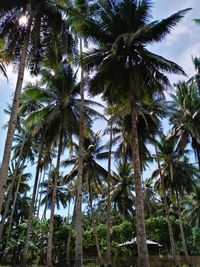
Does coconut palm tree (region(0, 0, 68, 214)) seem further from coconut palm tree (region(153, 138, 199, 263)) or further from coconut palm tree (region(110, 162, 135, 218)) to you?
coconut palm tree (region(110, 162, 135, 218))

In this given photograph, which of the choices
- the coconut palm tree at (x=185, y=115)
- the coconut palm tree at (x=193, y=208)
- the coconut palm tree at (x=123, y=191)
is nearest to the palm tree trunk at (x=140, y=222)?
the coconut palm tree at (x=185, y=115)

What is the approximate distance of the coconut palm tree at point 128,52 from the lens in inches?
569

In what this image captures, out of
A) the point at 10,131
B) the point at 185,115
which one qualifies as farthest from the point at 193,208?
the point at 10,131

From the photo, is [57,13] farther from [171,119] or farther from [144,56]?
[171,119]

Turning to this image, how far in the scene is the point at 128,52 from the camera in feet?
48.1

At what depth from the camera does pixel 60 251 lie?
30.8m

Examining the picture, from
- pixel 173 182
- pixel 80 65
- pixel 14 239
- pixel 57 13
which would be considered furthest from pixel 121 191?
pixel 57 13

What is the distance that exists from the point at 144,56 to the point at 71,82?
7.82 metres

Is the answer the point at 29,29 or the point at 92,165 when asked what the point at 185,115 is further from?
the point at 29,29

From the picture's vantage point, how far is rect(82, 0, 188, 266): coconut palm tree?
14461mm

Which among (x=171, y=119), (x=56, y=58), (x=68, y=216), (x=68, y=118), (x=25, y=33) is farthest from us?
(x=68, y=216)

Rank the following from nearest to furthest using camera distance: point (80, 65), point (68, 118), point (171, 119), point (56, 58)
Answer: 1. point (56, 58)
2. point (80, 65)
3. point (68, 118)
4. point (171, 119)

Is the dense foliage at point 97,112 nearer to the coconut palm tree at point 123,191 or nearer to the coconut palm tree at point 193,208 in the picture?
the coconut palm tree at point 123,191

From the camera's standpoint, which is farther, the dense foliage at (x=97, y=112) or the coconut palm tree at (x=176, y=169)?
Result: the coconut palm tree at (x=176, y=169)
